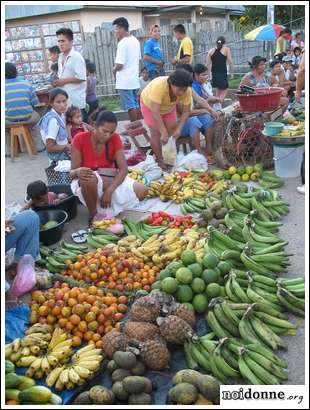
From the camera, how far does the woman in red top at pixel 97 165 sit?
4918mm

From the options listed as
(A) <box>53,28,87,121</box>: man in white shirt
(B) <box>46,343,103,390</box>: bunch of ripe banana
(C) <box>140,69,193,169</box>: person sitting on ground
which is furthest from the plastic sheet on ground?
(A) <box>53,28,87,121</box>: man in white shirt

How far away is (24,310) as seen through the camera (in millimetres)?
3441

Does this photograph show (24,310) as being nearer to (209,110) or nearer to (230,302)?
(230,302)

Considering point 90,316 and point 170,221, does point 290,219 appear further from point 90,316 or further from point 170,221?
point 90,316

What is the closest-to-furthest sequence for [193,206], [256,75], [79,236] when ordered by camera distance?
[79,236], [193,206], [256,75]

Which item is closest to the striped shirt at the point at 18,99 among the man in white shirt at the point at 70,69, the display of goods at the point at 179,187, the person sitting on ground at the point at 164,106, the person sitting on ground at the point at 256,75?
the man in white shirt at the point at 70,69

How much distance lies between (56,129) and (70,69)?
198cm

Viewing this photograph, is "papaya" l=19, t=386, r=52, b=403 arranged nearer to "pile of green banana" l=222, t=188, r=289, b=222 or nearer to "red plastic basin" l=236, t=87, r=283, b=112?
"pile of green banana" l=222, t=188, r=289, b=222

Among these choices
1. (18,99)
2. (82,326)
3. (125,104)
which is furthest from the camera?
(125,104)

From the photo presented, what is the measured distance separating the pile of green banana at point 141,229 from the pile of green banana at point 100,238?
0.18 metres

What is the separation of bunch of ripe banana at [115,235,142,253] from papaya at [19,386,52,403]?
1.72 metres

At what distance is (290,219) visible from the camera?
4.87m

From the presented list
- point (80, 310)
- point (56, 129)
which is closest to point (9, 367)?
point (80, 310)
